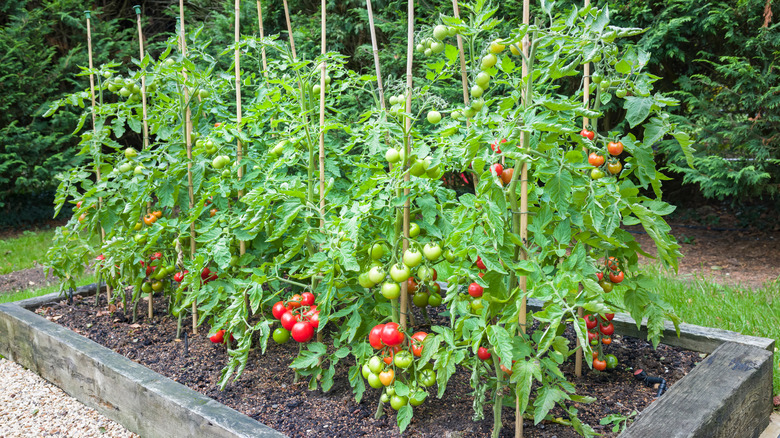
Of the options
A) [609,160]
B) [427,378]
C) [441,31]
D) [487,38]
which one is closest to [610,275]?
→ [609,160]

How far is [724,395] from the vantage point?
170 cm

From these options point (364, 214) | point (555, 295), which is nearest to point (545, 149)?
point (555, 295)

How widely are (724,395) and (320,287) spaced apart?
1409 millimetres

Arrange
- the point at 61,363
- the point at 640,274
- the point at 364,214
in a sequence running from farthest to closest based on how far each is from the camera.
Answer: the point at 61,363 → the point at 640,274 → the point at 364,214

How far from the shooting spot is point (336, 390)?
2.10m

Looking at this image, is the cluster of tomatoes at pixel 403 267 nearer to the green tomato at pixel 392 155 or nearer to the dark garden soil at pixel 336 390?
the green tomato at pixel 392 155

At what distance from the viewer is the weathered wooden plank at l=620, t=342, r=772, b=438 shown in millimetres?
1535

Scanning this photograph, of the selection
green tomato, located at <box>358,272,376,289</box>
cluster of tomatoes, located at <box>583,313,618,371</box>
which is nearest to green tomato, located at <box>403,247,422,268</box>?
green tomato, located at <box>358,272,376,289</box>

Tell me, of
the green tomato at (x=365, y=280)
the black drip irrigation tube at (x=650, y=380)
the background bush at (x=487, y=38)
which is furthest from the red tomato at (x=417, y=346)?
the background bush at (x=487, y=38)

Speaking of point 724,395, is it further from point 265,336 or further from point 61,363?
point 61,363

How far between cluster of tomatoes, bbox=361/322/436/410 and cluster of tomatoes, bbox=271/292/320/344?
0.79 feet

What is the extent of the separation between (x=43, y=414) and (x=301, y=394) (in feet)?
4.02

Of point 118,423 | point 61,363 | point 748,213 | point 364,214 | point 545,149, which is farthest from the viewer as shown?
point 748,213

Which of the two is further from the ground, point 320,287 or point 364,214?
point 364,214
